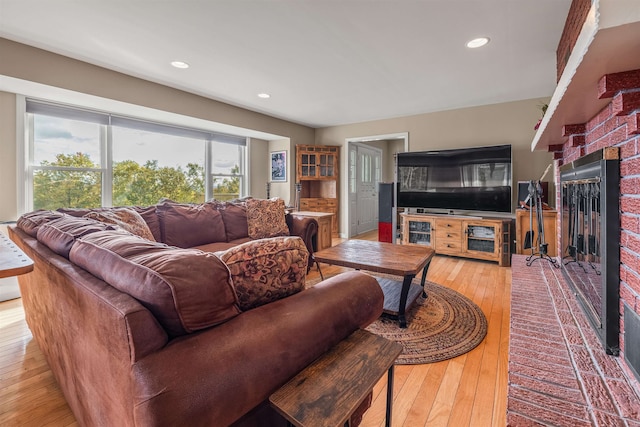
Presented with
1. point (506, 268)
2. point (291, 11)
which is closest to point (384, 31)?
point (291, 11)

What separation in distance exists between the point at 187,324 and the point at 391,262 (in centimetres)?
170

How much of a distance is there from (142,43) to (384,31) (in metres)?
2.03

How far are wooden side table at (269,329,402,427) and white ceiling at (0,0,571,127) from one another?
83.5 inches

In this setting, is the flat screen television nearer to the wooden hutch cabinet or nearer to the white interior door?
the wooden hutch cabinet

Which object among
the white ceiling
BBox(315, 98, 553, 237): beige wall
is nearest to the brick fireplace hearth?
the white ceiling

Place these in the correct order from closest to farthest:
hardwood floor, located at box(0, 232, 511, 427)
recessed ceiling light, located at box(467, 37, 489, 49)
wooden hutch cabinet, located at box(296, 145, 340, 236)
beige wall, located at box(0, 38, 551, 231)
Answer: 1. hardwood floor, located at box(0, 232, 511, 427)
2. recessed ceiling light, located at box(467, 37, 489, 49)
3. beige wall, located at box(0, 38, 551, 231)
4. wooden hutch cabinet, located at box(296, 145, 340, 236)

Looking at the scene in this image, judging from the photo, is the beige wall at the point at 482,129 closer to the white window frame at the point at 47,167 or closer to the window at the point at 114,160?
the white window frame at the point at 47,167

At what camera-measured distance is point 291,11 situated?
2051mm

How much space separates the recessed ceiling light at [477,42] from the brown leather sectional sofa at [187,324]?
8.03 ft

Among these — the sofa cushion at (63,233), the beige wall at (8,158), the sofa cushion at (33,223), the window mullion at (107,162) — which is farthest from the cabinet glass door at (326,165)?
the sofa cushion at (63,233)

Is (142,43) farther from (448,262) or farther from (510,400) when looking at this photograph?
(448,262)

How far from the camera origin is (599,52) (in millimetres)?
799

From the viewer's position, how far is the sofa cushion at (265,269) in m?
0.92

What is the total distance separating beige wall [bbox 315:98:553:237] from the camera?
13.0 feet
